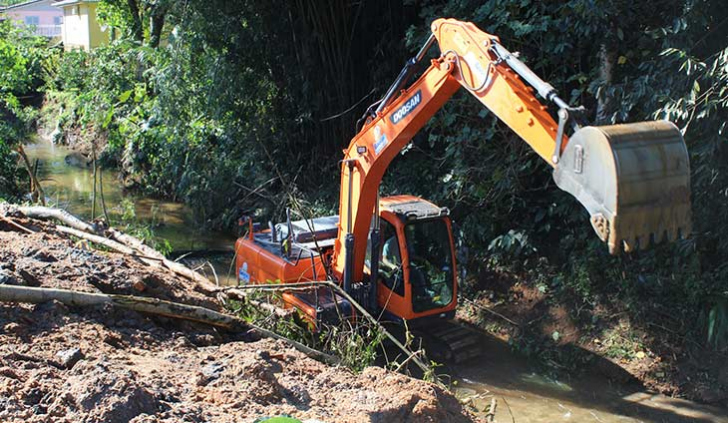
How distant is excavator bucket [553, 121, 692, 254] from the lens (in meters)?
4.02

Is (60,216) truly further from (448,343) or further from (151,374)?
(151,374)

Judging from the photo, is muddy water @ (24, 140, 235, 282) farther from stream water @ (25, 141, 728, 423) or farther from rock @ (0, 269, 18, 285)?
rock @ (0, 269, 18, 285)

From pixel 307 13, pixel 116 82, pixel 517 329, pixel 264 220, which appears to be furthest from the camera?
pixel 116 82

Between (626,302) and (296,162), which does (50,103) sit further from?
(626,302)

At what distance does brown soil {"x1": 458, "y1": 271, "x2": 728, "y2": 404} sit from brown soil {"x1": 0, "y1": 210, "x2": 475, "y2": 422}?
14.3 feet

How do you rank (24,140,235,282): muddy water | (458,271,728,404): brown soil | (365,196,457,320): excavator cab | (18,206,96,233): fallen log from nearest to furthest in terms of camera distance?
(365,196,457,320): excavator cab → (458,271,728,404): brown soil → (18,206,96,233): fallen log → (24,140,235,282): muddy water

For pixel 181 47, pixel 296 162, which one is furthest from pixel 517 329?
pixel 181 47

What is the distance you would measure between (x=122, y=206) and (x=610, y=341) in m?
11.3

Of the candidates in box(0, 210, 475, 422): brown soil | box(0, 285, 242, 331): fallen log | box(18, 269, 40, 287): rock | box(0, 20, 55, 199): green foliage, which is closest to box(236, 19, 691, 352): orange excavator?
box(0, 210, 475, 422): brown soil

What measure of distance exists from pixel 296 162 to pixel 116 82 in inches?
184

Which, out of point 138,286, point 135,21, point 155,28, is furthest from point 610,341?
point 135,21

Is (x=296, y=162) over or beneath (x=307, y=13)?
beneath

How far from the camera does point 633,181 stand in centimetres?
402

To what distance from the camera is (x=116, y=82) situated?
1525cm
